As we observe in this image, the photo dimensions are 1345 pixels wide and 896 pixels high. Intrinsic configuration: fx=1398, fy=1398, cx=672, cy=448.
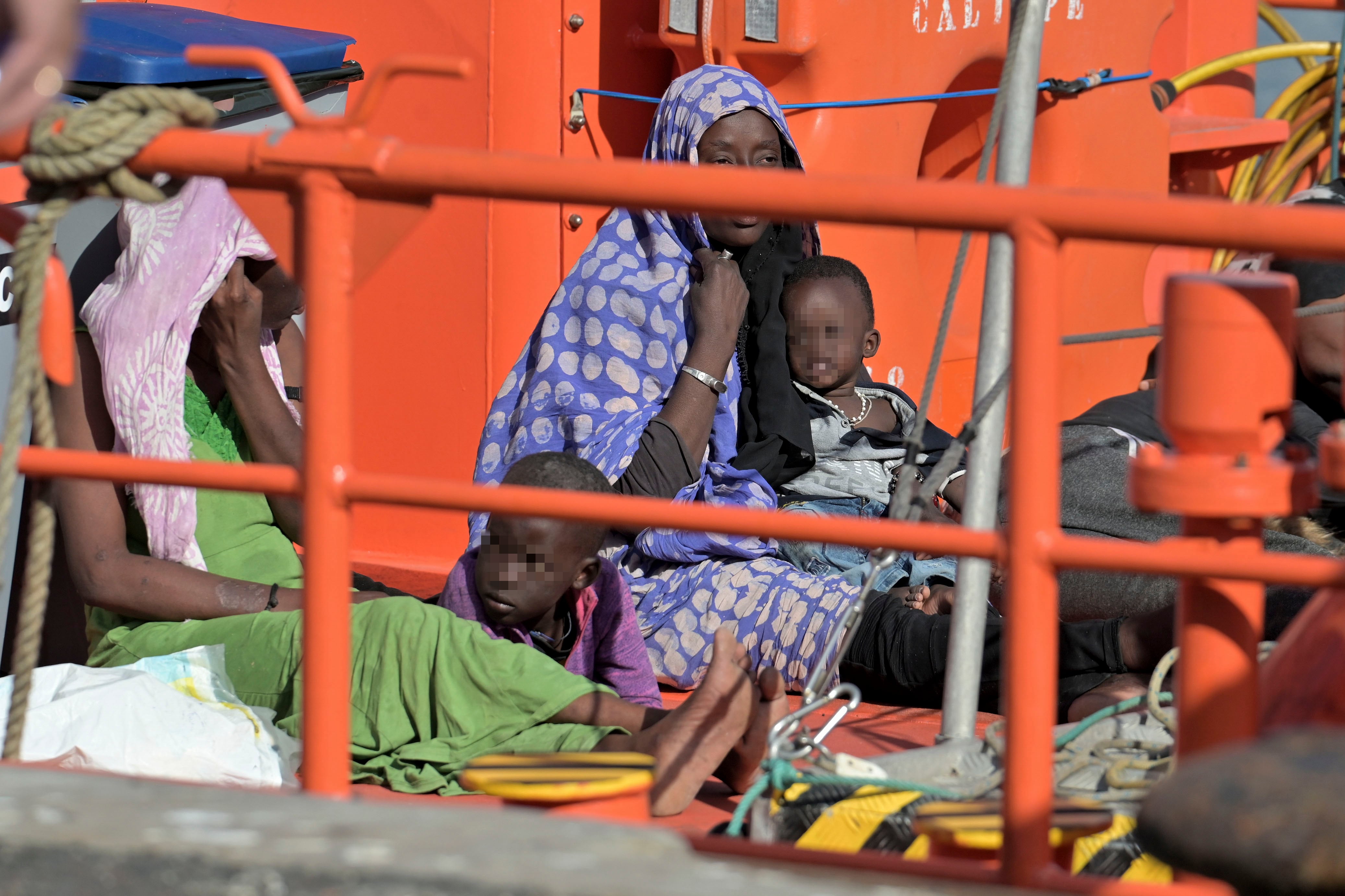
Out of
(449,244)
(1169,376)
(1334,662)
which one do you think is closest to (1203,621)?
(1334,662)

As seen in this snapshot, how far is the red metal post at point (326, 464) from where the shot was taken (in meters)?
1.20

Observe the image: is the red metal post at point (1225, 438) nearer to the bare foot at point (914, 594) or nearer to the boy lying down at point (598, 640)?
the boy lying down at point (598, 640)

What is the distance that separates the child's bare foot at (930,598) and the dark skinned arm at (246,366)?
1316mm

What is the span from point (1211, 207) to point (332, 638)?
80 cm

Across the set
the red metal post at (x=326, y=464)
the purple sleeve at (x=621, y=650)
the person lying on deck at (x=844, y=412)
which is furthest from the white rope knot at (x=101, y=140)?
the person lying on deck at (x=844, y=412)

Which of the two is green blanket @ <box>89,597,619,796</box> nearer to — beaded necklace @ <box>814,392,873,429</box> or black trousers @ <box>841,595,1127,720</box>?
black trousers @ <box>841,595,1127,720</box>

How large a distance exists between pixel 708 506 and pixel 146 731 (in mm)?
1370

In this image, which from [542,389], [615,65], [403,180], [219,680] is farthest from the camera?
[615,65]

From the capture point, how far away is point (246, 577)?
9.33 ft

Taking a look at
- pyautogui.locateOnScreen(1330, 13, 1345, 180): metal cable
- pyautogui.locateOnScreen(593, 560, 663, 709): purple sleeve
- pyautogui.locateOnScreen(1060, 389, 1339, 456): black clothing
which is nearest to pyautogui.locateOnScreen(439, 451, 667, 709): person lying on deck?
pyautogui.locateOnScreen(593, 560, 663, 709): purple sleeve

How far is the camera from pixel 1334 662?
3.64 feet

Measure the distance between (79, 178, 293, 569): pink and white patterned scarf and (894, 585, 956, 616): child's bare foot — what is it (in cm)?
146

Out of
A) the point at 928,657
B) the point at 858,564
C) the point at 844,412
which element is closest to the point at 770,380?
the point at 844,412

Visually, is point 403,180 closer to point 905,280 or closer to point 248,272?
point 248,272
